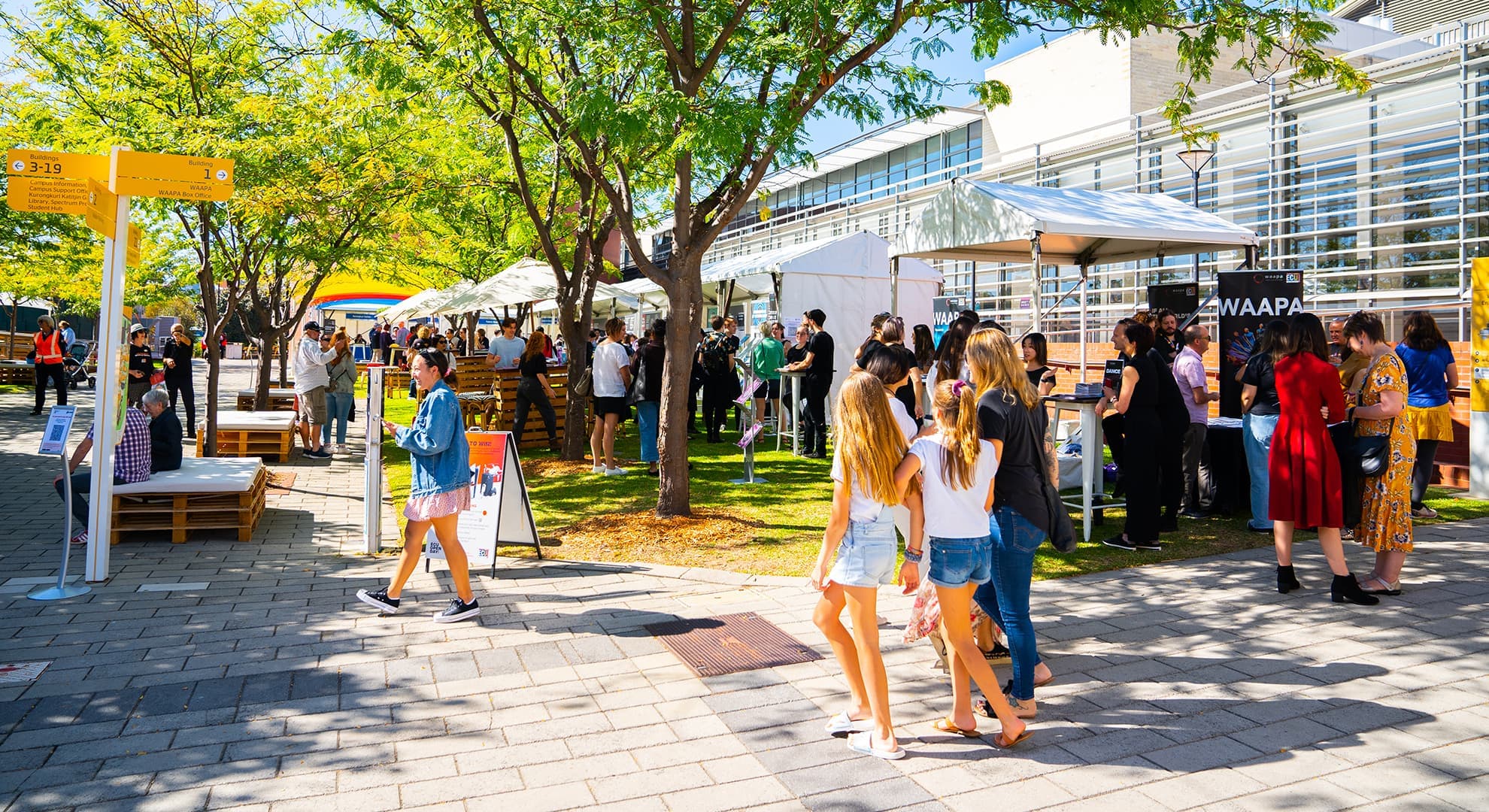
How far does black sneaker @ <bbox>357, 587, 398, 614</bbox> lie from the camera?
5.86 m

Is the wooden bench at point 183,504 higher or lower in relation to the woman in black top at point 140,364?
lower

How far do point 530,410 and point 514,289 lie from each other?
1.97 meters

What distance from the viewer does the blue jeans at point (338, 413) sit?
14.2 metres

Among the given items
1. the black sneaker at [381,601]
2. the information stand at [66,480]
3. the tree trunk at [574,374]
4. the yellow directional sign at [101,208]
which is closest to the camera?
the black sneaker at [381,601]

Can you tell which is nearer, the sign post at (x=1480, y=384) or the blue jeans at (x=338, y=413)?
the sign post at (x=1480, y=384)

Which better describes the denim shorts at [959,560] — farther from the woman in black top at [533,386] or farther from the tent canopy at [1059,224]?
the woman in black top at [533,386]

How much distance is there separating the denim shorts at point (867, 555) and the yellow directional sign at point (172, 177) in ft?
18.7

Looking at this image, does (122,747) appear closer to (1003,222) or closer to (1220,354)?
(1003,222)

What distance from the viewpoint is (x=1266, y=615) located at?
18.9 feet

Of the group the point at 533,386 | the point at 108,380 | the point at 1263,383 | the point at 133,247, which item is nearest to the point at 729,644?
the point at 1263,383

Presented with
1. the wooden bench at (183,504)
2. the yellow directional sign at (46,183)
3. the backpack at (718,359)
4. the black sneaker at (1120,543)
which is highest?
the yellow directional sign at (46,183)

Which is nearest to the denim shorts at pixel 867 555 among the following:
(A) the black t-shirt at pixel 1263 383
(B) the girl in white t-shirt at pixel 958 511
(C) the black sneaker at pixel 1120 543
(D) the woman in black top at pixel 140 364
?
(B) the girl in white t-shirt at pixel 958 511

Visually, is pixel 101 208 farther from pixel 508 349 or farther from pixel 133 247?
pixel 508 349

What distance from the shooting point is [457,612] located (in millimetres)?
5781
